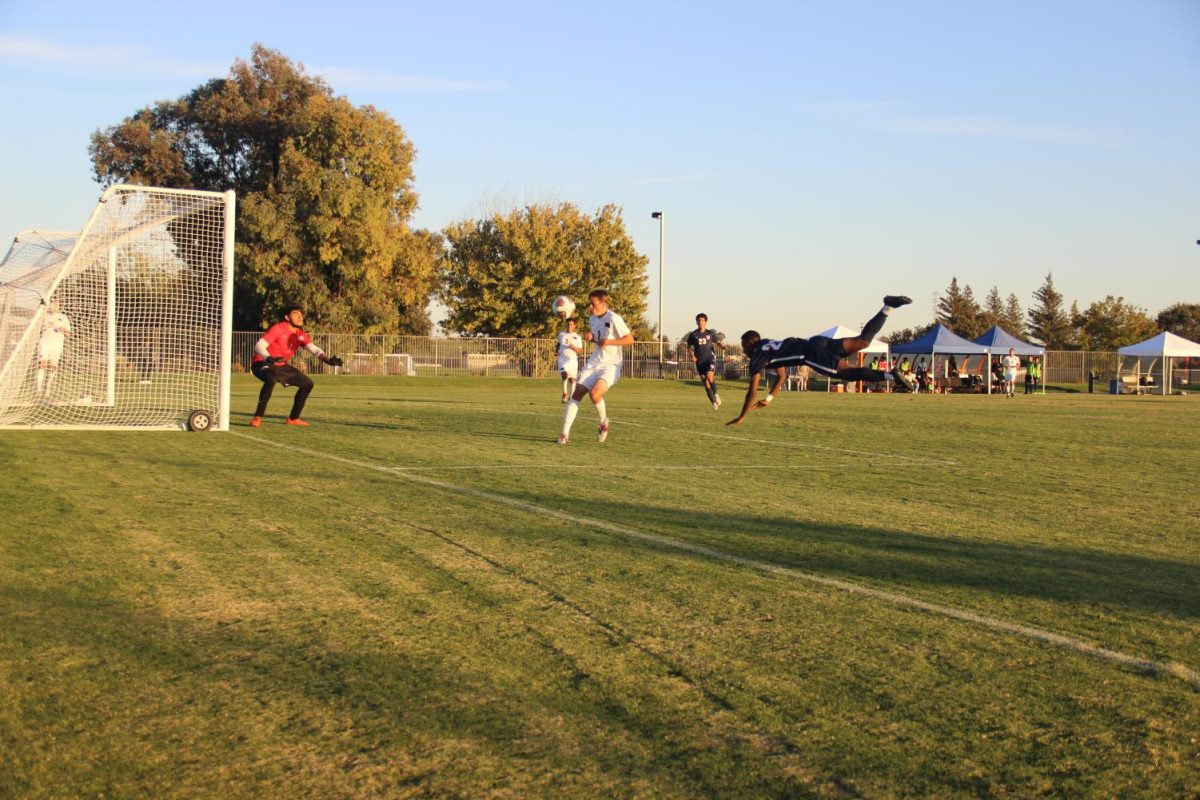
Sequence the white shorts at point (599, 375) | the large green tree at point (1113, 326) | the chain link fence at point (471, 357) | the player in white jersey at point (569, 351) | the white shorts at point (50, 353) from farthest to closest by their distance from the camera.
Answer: the large green tree at point (1113, 326) < the chain link fence at point (471, 357) < the player in white jersey at point (569, 351) < the white shorts at point (50, 353) < the white shorts at point (599, 375)

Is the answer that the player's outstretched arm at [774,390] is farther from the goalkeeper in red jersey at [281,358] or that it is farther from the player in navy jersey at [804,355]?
the goalkeeper in red jersey at [281,358]

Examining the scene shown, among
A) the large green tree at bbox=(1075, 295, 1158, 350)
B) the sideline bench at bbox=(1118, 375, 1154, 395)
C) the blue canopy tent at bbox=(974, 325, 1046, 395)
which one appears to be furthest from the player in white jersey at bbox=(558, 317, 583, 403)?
the large green tree at bbox=(1075, 295, 1158, 350)

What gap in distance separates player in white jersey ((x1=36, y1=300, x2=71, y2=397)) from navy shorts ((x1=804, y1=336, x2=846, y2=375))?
1207cm

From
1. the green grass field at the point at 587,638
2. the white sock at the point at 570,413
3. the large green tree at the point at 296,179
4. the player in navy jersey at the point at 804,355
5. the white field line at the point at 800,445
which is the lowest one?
the green grass field at the point at 587,638

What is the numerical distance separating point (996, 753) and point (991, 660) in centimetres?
113

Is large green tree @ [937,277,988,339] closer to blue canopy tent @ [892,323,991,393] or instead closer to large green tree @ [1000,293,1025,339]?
large green tree @ [1000,293,1025,339]

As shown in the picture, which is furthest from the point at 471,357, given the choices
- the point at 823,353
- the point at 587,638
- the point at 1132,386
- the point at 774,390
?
the point at 587,638

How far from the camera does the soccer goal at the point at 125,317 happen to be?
680 inches

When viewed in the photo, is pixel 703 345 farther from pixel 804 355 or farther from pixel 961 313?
pixel 961 313

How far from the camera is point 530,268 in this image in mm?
69688

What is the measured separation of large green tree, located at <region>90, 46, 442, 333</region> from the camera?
2195 inches

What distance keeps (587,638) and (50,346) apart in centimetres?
1648

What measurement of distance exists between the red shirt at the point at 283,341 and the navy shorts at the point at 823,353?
8.76 meters

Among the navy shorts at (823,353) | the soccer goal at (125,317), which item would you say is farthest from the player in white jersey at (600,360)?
the soccer goal at (125,317)
